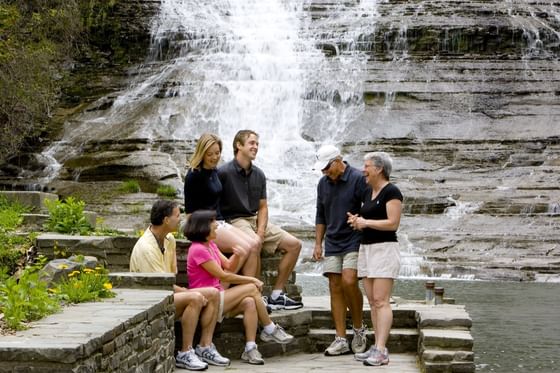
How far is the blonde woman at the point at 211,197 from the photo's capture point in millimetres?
8883

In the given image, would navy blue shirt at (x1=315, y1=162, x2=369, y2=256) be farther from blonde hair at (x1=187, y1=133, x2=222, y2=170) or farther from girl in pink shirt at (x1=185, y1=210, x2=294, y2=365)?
blonde hair at (x1=187, y1=133, x2=222, y2=170)

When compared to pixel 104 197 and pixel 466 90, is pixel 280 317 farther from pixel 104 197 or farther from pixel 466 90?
pixel 466 90

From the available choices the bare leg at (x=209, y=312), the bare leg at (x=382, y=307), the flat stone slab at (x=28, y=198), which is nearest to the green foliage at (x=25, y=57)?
the flat stone slab at (x=28, y=198)

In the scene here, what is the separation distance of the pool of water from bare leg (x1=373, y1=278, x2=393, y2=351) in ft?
7.85

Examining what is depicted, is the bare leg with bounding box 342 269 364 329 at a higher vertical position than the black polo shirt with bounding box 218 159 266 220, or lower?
lower

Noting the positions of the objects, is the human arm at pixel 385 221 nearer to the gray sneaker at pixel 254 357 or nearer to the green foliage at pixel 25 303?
the gray sneaker at pixel 254 357

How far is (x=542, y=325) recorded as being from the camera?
13930 millimetres

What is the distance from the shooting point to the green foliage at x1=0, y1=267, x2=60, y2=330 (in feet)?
19.2

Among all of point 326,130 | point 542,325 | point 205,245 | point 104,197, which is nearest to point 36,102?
point 104,197

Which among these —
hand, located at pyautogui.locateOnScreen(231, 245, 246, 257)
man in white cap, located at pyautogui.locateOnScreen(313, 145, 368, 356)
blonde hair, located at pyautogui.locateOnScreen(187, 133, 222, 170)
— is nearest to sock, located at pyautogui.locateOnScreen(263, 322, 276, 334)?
man in white cap, located at pyautogui.locateOnScreen(313, 145, 368, 356)

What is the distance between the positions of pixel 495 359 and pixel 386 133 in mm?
20112

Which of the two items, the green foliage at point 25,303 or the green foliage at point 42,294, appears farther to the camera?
the green foliage at point 42,294

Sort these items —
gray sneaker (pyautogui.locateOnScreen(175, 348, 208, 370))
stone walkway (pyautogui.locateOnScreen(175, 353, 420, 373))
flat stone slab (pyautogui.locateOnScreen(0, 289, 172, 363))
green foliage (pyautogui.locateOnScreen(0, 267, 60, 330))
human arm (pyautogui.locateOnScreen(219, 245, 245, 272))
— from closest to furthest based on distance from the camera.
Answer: flat stone slab (pyautogui.locateOnScreen(0, 289, 172, 363)), green foliage (pyautogui.locateOnScreen(0, 267, 60, 330)), gray sneaker (pyautogui.locateOnScreen(175, 348, 208, 370)), stone walkway (pyautogui.locateOnScreen(175, 353, 420, 373)), human arm (pyautogui.locateOnScreen(219, 245, 245, 272))

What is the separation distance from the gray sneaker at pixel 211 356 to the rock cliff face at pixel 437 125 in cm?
1275
